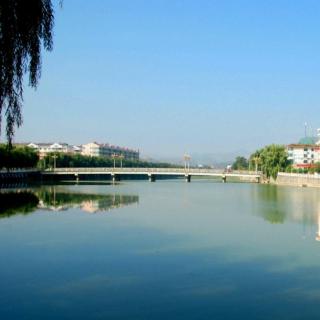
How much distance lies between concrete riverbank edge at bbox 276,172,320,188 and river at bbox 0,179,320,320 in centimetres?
4651

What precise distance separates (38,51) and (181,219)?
23.0m

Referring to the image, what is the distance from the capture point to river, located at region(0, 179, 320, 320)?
37.1ft

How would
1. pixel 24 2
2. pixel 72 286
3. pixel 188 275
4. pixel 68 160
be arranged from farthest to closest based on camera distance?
pixel 68 160 < pixel 188 275 < pixel 72 286 < pixel 24 2

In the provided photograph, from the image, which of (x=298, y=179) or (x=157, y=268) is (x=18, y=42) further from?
(x=298, y=179)

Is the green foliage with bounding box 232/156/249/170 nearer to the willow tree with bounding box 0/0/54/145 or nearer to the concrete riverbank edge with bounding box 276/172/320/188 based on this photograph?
the concrete riverbank edge with bounding box 276/172/320/188

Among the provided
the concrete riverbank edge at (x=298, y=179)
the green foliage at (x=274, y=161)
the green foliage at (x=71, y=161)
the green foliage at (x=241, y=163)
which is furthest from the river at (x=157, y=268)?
the green foliage at (x=241, y=163)

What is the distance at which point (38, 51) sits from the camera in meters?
7.61

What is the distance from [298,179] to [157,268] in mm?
65735

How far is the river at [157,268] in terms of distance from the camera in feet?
37.1

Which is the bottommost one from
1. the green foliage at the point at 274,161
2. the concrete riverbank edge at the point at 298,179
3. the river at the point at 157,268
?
the river at the point at 157,268

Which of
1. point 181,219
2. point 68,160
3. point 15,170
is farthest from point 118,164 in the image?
point 181,219

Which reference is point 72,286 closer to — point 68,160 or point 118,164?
point 68,160

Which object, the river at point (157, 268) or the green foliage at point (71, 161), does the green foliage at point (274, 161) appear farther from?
the river at point (157, 268)

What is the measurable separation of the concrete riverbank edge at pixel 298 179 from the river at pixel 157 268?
4651cm
